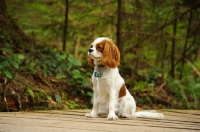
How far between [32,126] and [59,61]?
11.7 feet

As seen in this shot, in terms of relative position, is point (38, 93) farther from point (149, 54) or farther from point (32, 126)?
point (149, 54)

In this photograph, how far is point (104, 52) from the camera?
4.44 meters

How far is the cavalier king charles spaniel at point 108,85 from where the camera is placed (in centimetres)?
446

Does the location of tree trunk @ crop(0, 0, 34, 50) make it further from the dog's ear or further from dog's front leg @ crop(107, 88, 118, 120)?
dog's front leg @ crop(107, 88, 118, 120)

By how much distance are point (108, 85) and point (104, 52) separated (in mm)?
490

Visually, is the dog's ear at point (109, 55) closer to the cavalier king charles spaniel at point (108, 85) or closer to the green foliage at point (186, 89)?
the cavalier king charles spaniel at point (108, 85)

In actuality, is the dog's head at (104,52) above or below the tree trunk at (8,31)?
below

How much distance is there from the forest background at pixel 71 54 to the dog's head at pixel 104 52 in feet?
5.64

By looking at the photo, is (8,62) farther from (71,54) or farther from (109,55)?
(109,55)

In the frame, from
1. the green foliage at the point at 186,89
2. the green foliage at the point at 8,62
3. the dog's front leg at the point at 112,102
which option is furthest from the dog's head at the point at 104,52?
the green foliage at the point at 186,89

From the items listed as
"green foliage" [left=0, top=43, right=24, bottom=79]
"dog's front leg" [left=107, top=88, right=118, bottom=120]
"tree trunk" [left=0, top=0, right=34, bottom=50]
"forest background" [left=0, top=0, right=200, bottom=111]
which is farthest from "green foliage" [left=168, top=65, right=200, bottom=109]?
"green foliage" [left=0, top=43, right=24, bottom=79]

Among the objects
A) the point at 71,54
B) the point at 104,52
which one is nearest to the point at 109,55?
the point at 104,52

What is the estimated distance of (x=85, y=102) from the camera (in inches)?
264

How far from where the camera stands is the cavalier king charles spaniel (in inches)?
175
